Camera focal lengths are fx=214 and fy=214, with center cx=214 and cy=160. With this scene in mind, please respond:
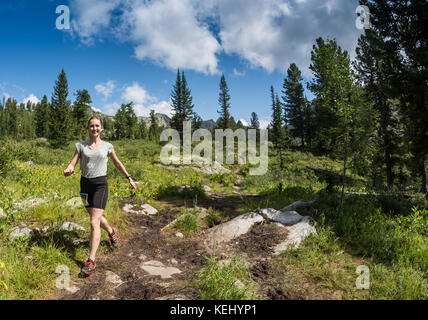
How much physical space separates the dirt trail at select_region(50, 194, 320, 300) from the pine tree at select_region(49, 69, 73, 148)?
25636 millimetres

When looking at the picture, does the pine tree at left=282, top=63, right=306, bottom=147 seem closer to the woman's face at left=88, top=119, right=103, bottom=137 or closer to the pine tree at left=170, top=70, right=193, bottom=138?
Result: the pine tree at left=170, top=70, right=193, bottom=138

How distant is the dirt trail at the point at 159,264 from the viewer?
3.04m

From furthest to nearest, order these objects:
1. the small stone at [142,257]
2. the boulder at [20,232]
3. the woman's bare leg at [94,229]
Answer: the small stone at [142,257], the boulder at [20,232], the woman's bare leg at [94,229]

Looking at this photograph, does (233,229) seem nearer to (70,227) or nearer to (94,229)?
(94,229)

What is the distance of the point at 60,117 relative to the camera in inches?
1166

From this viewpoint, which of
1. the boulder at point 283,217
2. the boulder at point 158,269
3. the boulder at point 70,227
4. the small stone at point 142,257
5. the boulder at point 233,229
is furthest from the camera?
the boulder at point 283,217

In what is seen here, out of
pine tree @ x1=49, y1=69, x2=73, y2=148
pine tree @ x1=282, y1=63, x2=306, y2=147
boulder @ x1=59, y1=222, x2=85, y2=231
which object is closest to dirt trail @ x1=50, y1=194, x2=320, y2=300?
boulder @ x1=59, y1=222, x2=85, y2=231

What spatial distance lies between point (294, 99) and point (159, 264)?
39222 millimetres

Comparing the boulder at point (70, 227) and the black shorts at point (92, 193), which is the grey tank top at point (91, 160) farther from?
the boulder at point (70, 227)

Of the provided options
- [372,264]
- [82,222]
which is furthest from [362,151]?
[82,222]

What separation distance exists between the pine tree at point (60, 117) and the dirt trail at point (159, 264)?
1009 inches

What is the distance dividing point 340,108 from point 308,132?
36.1m

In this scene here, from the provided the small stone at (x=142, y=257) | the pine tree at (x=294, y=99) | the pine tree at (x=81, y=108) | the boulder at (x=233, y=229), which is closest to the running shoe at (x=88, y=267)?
the small stone at (x=142, y=257)

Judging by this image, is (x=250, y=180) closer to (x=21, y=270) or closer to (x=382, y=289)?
(x=382, y=289)
